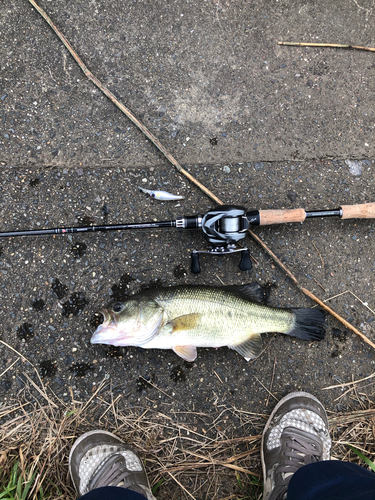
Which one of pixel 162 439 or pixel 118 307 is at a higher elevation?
pixel 118 307

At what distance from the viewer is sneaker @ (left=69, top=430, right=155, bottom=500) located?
2.76m

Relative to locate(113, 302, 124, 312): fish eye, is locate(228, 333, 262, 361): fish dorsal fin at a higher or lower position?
lower

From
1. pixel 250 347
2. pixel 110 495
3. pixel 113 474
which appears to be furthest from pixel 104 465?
pixel 250 347

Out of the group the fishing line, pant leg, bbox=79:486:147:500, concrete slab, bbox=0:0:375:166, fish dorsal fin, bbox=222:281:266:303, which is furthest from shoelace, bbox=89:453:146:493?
concrete slab, bbox=0:0:375:166

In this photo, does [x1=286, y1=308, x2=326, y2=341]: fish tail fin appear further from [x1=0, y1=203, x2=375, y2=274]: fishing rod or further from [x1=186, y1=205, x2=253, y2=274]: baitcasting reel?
[x1=186, y1=205, x2=253, y2=274]: baitcasting reel

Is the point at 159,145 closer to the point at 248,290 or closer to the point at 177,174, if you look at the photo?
the point at 177,174

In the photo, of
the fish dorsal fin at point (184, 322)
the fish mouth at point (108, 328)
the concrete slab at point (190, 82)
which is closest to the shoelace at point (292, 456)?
the fish dorsal fin at point (184, 322)

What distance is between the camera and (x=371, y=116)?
11.6 feet

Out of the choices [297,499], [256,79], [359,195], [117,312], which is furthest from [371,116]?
[297,499]

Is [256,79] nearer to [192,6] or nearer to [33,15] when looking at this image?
[192,6]

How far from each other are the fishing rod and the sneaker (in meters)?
1.76

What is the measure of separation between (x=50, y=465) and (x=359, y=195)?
4.07m

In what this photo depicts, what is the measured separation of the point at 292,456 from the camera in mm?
2924

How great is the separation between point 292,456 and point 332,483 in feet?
2.71
